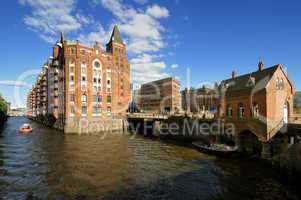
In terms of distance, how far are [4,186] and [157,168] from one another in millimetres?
14624

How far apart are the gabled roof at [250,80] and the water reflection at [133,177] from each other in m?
10.7

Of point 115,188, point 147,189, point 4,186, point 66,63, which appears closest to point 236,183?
point 147,189

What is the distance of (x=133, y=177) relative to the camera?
18828 mm

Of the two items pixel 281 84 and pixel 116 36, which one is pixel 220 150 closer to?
pixel 281 84

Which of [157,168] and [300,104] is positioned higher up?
[300,104]

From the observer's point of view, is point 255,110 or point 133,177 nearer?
point 133,177

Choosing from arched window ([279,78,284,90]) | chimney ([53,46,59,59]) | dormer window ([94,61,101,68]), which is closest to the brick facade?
dormer window ([94,61,101,68])

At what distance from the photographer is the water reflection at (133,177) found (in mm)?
15227

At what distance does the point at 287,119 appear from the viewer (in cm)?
2595

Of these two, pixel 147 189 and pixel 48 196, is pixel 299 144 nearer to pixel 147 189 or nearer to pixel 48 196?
pixel 147 189

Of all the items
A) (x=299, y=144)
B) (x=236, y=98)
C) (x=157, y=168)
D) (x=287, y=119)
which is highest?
(x=236, y=98)

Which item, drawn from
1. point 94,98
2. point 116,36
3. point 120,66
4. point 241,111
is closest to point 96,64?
point 120,66

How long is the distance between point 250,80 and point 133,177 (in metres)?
21.6

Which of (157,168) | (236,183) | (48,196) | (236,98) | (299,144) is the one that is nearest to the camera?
(48,196)
